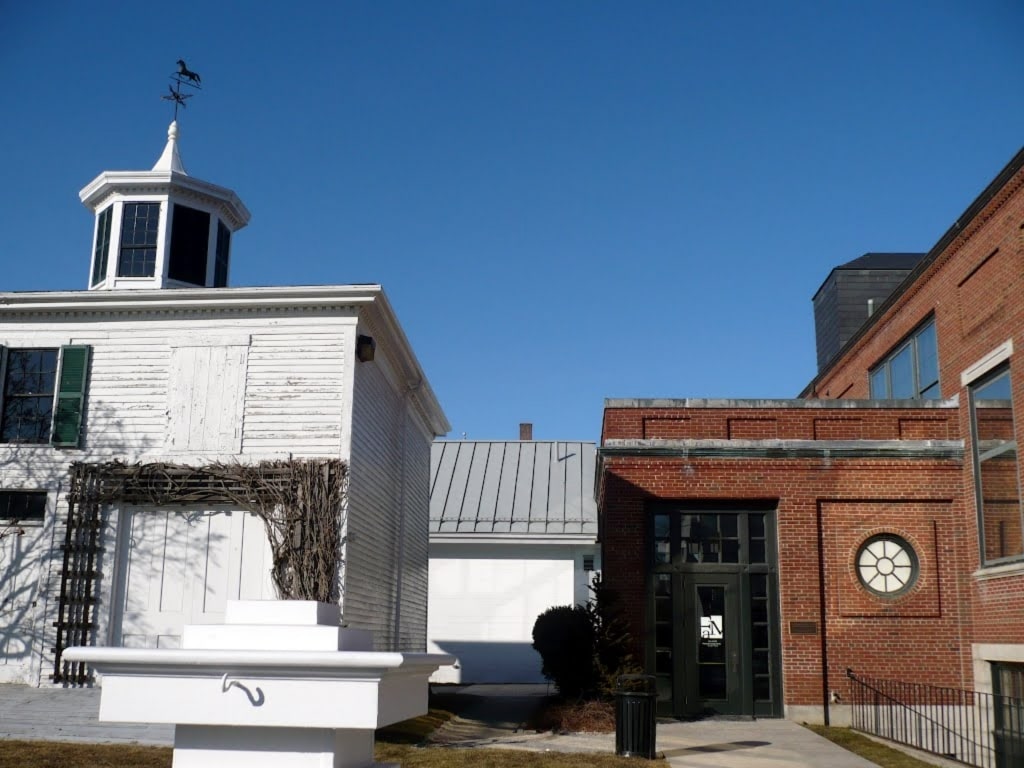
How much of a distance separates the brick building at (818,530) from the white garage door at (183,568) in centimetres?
557

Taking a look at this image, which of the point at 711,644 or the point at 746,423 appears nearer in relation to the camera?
the point at 711,644

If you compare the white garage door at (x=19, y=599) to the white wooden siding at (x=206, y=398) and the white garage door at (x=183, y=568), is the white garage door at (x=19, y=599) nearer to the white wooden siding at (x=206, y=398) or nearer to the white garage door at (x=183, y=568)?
the white garage door at (x=183, y=568)

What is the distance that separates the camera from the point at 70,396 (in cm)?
1590

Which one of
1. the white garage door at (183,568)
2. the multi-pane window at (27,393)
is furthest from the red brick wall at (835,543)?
the multi-pane window at (27,393)

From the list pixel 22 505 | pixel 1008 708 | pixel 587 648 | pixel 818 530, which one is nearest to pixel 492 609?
pixel 587 648

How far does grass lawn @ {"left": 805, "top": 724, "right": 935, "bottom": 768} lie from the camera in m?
12.7

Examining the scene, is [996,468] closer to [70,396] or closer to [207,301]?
[207,301]

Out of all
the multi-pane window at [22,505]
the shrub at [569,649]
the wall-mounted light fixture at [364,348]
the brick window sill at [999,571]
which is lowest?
the shrub at [569,649]

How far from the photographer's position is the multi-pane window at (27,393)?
1623 cm

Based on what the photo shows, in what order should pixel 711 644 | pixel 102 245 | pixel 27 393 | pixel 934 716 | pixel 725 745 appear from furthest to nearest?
pixel 102 245 < pixel 711 644 < pixel 27 393 < pixel 934 716 < pixel 725 745

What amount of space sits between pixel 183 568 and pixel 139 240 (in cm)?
629

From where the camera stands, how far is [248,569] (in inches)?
589

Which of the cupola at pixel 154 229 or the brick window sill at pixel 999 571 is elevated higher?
the cupola at pixel 154 229

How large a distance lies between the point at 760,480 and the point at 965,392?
353 cm
